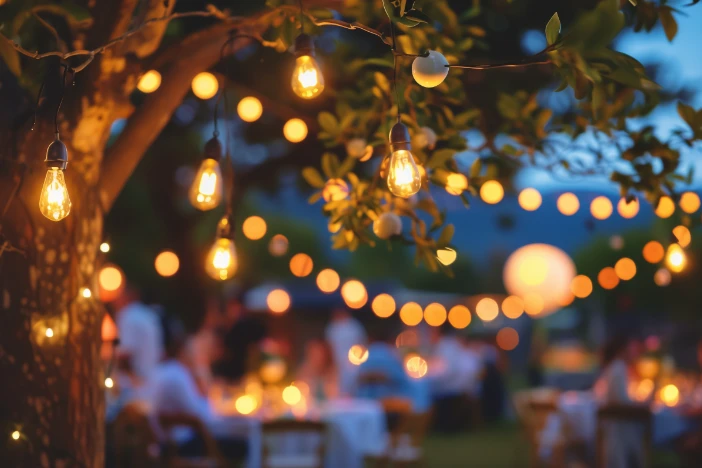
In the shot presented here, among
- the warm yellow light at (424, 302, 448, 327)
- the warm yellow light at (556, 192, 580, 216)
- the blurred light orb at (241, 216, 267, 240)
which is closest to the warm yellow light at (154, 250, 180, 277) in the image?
the blurred light orb at (241, 216, 267, 240)

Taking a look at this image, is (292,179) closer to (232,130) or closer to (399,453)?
(232,130)

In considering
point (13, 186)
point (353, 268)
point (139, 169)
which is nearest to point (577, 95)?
point (13, 186)

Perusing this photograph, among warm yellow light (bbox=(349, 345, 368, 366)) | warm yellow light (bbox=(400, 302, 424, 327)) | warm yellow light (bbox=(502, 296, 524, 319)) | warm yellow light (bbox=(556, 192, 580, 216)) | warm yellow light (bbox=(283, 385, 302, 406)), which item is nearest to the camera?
warm yellow light (bbox=(283, 385, 302, 406))

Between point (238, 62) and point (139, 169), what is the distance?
4826mm

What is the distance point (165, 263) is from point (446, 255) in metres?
6.37

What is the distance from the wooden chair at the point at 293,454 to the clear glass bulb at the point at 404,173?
3.78 metres

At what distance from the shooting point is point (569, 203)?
281 inches

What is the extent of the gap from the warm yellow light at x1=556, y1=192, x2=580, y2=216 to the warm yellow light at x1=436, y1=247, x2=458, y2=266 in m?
4.91

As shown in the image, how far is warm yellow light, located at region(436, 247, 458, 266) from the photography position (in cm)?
237

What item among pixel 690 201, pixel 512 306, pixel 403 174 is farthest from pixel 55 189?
pixel 512 306

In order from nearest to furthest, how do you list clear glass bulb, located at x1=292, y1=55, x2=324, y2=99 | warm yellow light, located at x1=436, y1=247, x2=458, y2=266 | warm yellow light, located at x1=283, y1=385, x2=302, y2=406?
clear glass bulb, located at x1=292, y1=55, x2=324, y2=99 → warm yellow light, located at x1=436, y1=247, x2=458, y2=266 → warm yellow light, located at x1=283, y1=385, x2=302, y2=406

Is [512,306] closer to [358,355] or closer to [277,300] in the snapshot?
[277,300]

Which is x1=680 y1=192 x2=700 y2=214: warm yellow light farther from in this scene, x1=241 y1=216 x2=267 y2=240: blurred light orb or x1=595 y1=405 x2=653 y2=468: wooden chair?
x1=241 y1=216 x2=267 y2=240: blurred light orb

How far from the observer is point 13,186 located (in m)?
2.33
